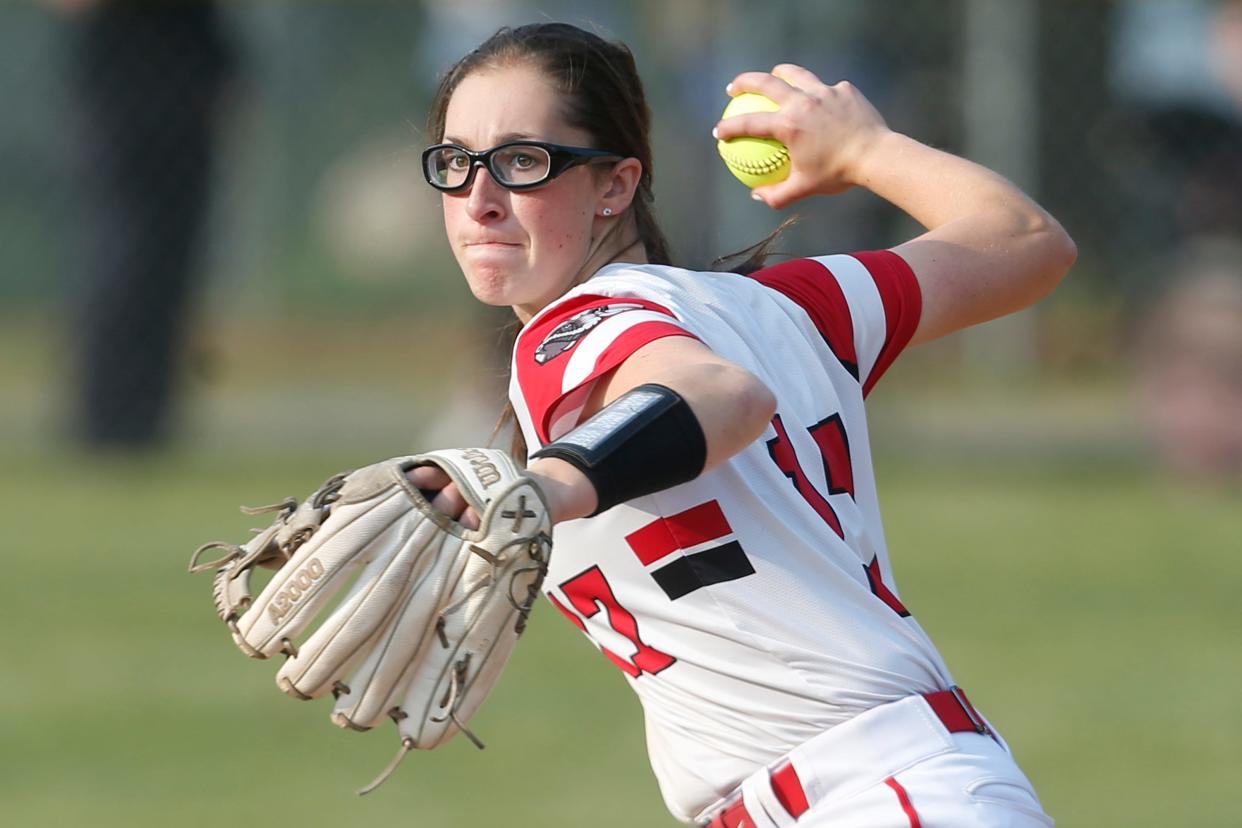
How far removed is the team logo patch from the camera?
2068mm

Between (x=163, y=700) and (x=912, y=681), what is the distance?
13.6ft

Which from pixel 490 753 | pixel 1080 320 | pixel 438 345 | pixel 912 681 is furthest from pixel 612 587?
pixel 438 345

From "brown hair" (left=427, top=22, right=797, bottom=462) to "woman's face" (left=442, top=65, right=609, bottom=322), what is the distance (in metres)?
0.02

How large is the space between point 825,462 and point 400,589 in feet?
1.91

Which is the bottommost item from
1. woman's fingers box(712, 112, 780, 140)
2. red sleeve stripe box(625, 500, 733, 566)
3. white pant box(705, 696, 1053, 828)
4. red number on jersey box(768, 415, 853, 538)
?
white pant box(705, 696, 1053, 828)

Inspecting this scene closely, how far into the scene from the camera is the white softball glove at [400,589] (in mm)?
1908

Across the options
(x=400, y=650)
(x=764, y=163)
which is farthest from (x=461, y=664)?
(x=764, y=163)

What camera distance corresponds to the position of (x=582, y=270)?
236 centimetres

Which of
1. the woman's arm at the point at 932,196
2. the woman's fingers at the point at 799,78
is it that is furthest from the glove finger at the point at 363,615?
the woman's fingers at the point at 799,78

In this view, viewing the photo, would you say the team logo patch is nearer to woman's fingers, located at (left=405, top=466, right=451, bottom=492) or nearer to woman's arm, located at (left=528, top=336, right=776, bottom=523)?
woman's arm, located at (left=528, top=336, right=776, bottom=523)

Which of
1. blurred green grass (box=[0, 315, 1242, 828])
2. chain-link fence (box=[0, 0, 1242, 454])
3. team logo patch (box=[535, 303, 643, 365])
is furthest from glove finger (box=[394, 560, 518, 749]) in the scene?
chain-link fence (box=[0, 0, 1242, 454])

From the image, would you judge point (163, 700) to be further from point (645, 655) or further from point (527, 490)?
point (527, 490)

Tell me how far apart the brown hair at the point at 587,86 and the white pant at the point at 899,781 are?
0.56 m

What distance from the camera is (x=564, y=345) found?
81.4 inches
